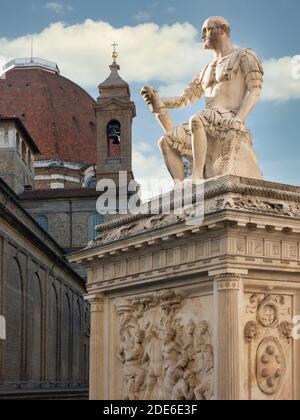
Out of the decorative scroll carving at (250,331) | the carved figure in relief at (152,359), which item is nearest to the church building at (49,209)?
the carved figure in relief at (152,359)

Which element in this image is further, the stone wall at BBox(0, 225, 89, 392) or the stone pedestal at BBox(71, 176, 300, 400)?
the stone wall at BBox(0, 225, 89, 392)

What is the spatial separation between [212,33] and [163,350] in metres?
6.65

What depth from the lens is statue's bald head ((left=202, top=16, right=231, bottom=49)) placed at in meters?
21.0

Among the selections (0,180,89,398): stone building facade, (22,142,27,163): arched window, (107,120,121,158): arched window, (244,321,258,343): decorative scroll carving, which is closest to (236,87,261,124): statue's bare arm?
(244,321,258,343): decorative scroll carving

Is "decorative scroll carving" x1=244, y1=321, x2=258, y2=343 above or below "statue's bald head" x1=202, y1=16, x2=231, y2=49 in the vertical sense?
below

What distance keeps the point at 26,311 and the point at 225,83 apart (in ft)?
134

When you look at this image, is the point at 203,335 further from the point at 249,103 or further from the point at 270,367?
the point at 249,103

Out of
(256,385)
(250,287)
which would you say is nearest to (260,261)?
(250,287)

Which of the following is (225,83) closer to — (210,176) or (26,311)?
(210,176)

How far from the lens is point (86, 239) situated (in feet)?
293

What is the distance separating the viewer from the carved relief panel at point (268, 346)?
18281 mm

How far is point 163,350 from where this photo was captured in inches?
784

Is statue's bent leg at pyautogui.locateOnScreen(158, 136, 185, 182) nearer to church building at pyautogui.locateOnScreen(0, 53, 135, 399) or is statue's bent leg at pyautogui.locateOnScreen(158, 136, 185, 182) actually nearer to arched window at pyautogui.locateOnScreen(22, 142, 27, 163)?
church building at pyautogui.locateOnScreen(0, 53, 135, 399)

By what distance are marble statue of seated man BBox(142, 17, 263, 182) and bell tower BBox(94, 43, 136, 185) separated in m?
69.7
